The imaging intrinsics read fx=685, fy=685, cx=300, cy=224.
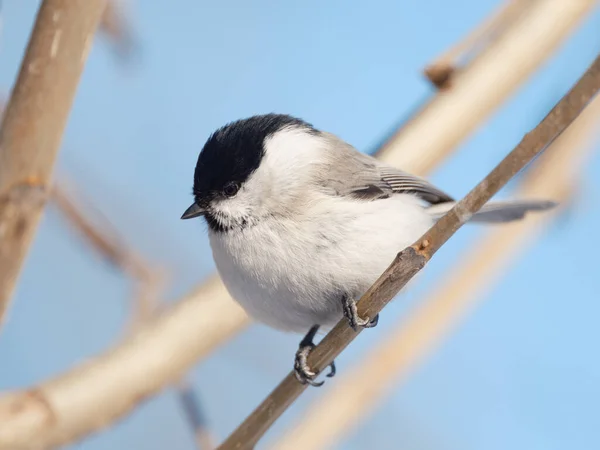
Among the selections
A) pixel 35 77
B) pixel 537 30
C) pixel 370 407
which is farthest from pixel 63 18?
pixel 370 407

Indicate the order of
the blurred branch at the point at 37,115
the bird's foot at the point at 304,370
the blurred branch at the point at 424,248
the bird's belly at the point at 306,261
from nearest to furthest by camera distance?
the blurred branch at the point at 424,248 → the blurred branch at the point at 37,115 → the bird's foot at the point at 304,370 → the bird's belly at the point at 306,261

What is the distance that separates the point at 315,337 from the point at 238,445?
0.59m

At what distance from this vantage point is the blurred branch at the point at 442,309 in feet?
4.81

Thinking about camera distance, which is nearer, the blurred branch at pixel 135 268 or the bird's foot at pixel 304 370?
the bird's foot at pixel 304 370

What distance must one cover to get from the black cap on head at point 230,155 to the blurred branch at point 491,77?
0.32 m

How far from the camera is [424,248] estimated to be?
0.89m

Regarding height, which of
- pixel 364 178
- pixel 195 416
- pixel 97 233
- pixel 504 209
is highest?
pixel 504 209

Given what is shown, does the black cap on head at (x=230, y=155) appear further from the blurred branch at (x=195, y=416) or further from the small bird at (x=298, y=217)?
the blurred branch at (x=195, y=416)

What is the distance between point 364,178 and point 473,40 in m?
0.37

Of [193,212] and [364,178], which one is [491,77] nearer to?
[364,178]

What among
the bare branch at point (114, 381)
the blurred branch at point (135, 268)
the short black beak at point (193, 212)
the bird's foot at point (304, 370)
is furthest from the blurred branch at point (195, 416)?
the short black beak at point (193, 212)

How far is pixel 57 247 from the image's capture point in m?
2.34

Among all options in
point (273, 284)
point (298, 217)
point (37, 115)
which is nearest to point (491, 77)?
point (298, 217)

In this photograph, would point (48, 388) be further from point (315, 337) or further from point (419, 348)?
point (419, 348)
